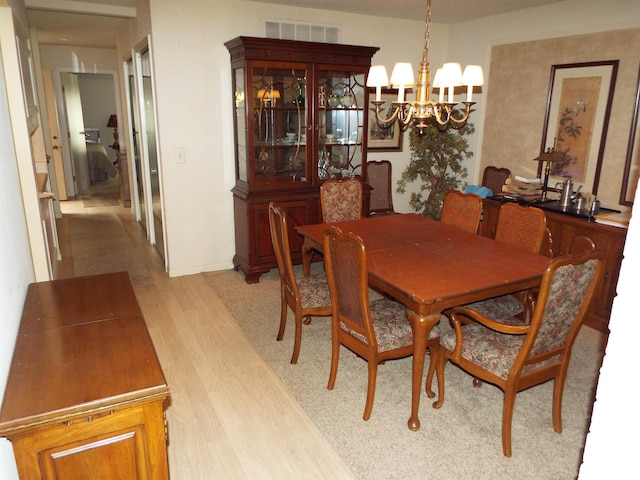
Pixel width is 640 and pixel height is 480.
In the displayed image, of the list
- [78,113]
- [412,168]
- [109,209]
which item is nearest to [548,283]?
[412,168]

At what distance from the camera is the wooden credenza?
4.36 feet

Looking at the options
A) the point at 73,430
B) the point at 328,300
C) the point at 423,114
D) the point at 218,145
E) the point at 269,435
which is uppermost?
the point at 423,114

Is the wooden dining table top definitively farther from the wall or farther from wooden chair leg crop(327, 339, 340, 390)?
the wall

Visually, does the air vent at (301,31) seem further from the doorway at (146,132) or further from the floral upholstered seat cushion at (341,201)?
the floral upholstered seat cushion at (341,201)

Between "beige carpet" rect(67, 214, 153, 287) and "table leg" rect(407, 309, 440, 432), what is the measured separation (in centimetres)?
289

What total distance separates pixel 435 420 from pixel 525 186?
262cm

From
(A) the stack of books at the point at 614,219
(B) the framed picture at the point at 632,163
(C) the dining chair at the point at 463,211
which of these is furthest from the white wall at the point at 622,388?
(B) the framed picture at the point at 632,163

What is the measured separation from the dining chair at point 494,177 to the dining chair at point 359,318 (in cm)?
269

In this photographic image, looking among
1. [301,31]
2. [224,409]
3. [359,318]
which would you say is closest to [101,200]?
[301,31]

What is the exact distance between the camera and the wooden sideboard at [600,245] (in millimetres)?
3420

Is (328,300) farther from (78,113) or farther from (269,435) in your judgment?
(78,113)

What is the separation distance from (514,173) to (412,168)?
110 centimetres

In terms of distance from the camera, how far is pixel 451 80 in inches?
108

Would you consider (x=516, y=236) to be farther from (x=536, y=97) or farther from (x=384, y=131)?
(x=384, y=131)
